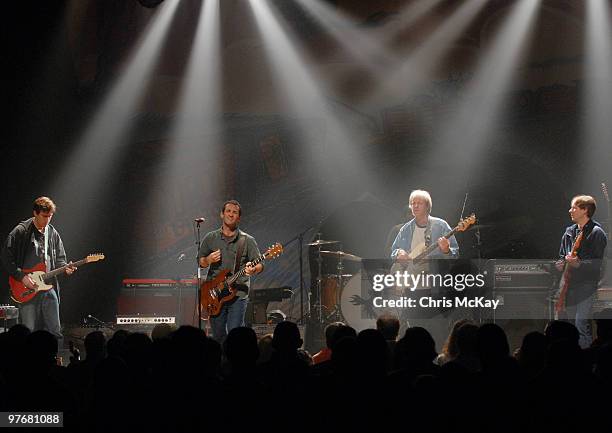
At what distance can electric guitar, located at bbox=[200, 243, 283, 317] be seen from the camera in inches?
369

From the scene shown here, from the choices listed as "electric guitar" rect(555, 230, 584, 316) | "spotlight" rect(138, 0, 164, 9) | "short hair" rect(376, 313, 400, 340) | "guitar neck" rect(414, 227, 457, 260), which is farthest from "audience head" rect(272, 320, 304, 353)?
"spotlight" rect(138, 0, 164, 9)

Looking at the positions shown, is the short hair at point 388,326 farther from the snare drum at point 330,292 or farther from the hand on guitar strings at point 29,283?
the hand on guitar strings at point 29,283

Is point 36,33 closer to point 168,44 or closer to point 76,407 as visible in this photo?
point 168,44

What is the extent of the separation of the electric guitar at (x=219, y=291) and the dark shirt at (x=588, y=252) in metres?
3.80

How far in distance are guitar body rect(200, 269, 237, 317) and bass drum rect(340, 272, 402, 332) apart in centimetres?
156

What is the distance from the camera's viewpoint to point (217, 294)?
9.41 m

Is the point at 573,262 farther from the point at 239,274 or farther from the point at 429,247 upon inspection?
the point at 239,274

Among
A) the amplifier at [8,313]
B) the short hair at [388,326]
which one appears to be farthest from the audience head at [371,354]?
the amplifier at [8,313]

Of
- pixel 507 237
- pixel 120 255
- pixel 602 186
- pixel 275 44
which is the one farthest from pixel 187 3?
pixel 602 186

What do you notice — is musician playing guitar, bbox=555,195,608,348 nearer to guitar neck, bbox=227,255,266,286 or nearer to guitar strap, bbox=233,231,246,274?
guitar neck, bbox=227,255,266,286

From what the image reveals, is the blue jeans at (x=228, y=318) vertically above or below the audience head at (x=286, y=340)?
above

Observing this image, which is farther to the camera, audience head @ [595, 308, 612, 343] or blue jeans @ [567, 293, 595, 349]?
blue jeans @ [567, 293, 595, 349]

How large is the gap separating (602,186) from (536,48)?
264 centimetres

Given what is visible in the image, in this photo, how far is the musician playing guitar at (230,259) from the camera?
9406mm
